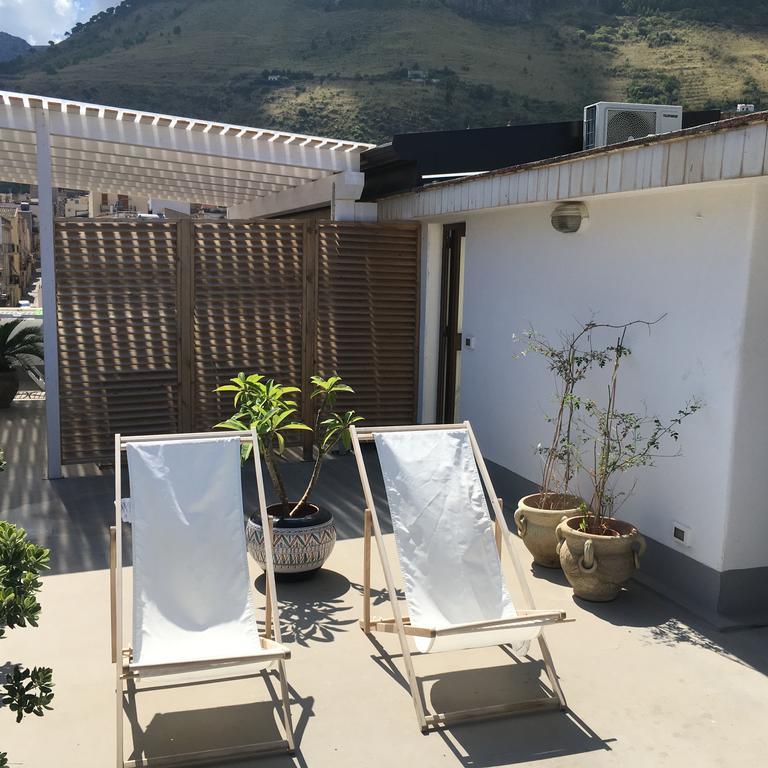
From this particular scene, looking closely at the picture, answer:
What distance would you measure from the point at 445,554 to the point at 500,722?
1.00m

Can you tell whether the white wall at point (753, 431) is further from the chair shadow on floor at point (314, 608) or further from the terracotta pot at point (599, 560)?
the chair shadow on floor at point (314, 608)

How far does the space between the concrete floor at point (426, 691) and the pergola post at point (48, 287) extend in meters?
2.80

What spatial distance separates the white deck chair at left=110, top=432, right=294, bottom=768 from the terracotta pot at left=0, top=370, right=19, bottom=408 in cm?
839

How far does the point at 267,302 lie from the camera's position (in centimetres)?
948

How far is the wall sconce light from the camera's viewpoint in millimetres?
6855

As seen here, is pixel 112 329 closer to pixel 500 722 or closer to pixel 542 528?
pixel 542 528

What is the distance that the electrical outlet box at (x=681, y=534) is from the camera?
5.82 meters

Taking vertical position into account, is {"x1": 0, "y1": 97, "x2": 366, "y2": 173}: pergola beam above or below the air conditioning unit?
below

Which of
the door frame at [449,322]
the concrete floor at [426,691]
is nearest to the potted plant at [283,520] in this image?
the concrete floor at [426,691]

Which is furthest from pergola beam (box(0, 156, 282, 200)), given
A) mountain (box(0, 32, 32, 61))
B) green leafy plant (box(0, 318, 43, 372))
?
mountain (box(0, 32, 32, 61))

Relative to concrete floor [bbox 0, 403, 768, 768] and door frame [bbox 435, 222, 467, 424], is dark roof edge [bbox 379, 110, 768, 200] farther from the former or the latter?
concrete floor [bbox 0, 403, 768, 768]

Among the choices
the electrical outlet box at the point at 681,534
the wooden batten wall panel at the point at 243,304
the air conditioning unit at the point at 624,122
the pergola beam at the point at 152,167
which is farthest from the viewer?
the air conditioning unit at the point at 624,122

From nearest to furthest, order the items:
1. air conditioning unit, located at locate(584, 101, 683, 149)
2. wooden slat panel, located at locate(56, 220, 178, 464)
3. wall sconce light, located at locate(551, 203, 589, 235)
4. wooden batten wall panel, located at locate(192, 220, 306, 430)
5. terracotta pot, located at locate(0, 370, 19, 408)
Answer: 1. wall sconce light, located at locate(551, 203, 589, 235)
2. wooden slat panel, located at locate(56, 220, 178, 464)
3. wooden batten wall panel, located at locate(192, 220, 306, 430)
4. air conditioning unit, located at locate(584, 101, 683, 149)
5. terracotta pot, located at locate(0, 370, 19, 408)

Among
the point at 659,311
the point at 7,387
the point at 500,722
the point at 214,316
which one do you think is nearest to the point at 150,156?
the point at 214,316
